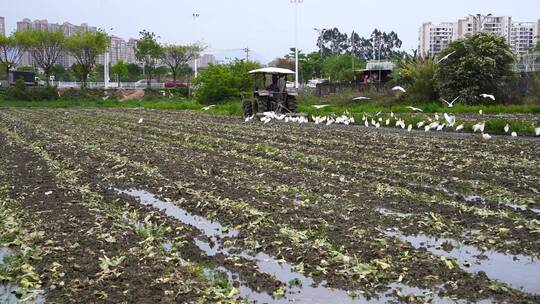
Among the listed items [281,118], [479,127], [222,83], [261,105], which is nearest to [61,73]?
[222,83]

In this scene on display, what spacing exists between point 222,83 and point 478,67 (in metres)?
18.1

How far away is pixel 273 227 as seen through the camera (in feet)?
19.9

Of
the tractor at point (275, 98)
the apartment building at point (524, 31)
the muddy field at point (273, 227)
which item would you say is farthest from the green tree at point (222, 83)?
the apartment building at point (524, 31)

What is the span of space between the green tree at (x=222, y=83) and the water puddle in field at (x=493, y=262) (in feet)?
110

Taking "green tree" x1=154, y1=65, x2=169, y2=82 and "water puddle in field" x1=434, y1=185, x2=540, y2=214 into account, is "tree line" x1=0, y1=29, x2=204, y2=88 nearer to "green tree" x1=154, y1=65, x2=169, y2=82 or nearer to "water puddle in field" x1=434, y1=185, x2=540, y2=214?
"green tree" x1=154, y1=65, x2=169, y2=82

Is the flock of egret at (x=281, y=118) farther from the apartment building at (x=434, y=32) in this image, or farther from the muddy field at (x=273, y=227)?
the apartment building at (x=434, y=32)

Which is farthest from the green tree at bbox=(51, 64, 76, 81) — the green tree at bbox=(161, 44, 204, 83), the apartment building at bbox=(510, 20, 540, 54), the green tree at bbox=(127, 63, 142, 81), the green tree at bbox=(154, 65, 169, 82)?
the apartment building at bbox=(510, 20, 540, 54)

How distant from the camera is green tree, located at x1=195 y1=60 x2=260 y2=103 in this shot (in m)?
38.9

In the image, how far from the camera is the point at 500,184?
27.2 ft

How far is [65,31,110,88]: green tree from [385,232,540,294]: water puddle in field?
51.7m

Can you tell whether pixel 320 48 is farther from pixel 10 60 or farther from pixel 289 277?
pixel 289 277

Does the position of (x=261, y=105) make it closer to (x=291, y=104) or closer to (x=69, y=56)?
(x=291, y=104)

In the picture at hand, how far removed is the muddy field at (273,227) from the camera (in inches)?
174

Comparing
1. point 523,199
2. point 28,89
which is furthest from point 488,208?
point 28,89
